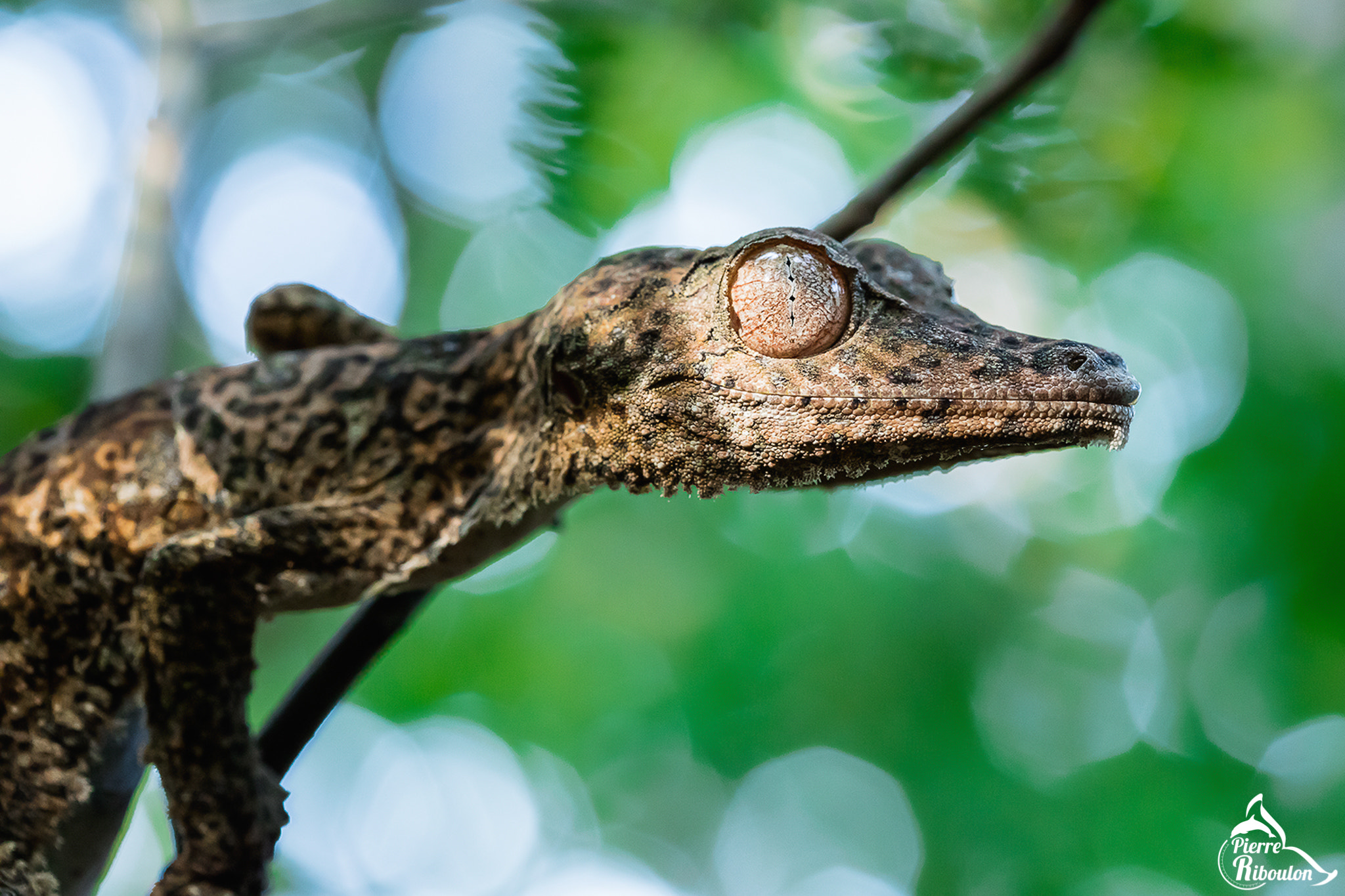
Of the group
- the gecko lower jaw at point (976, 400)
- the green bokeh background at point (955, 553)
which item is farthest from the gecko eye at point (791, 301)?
the green bokeh background at point (955, 553)

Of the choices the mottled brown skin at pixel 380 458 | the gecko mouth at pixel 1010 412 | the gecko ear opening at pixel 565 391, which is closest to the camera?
the gecko mouth at pixel 1010 412

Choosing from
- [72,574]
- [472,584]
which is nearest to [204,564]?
[72,574]

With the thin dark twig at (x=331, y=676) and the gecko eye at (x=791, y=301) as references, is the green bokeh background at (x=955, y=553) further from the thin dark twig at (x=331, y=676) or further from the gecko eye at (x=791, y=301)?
the gecko eye at (x=791, y=301)

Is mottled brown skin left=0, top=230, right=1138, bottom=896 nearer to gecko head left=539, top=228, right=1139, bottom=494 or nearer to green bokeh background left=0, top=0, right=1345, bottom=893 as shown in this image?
gecko head left=539, top=228, right=1139, bottom=494

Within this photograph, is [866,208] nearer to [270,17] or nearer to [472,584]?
[270,17]

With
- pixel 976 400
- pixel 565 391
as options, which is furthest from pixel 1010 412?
pixel 565 391

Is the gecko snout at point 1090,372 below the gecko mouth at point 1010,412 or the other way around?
the other way around

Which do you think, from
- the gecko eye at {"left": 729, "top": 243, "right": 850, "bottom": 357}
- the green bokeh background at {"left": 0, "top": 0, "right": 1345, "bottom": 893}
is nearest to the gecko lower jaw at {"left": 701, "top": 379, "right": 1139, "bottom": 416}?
the gecko eye at {"left": 729, "top": 243, "right": 850, "bottom": 357}
